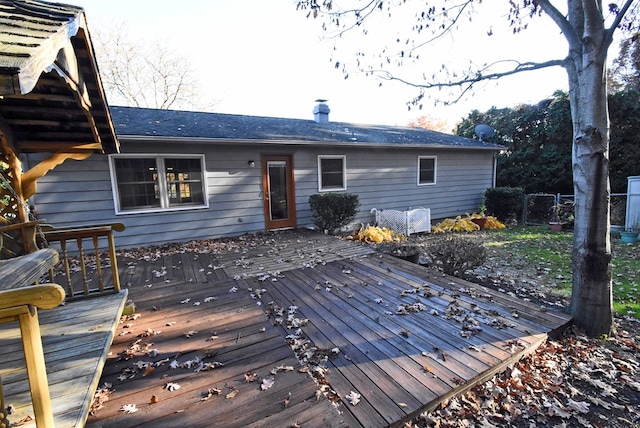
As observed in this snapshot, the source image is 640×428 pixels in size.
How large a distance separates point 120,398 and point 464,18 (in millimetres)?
6121

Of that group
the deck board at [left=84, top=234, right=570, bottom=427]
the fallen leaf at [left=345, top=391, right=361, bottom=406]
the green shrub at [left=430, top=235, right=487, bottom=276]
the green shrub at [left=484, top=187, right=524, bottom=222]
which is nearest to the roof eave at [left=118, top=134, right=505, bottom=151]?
the green shrub at [left=484, top=187, right=524, bottom=222]

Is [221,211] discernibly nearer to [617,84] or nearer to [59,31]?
[59,31]

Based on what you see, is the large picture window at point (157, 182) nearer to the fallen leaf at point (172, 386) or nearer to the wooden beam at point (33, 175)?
the wooden beam at point (33, 175)

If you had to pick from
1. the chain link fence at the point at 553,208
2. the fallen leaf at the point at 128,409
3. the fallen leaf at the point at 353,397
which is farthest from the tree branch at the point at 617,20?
the chain link fence at the point at 553,208

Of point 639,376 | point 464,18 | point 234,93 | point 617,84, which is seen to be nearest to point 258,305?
point 639,376

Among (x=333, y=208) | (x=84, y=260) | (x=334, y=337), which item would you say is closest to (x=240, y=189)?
(x=333, y=208)

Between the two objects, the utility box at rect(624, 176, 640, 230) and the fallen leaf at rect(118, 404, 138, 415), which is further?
the utility box at rect(624, 176, 640, 230)

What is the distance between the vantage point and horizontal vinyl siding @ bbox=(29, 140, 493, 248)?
6176 millimetres

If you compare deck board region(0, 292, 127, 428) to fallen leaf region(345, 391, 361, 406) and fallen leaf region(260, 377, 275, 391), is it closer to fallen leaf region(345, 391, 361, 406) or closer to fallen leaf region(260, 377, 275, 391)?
fallen leaf region(260, 377, 275, 391)

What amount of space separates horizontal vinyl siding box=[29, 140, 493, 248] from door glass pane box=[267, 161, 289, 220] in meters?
0.31

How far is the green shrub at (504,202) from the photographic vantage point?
1098 cm

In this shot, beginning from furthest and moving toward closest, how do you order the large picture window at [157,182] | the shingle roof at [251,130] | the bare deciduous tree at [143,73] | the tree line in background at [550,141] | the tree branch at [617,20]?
the bare deciduous tree at [143,73] < the tree line in background at [550,141] < the shingle roof at [251,130] < the large picture window at [157,182] < the tree branch at [617,20]

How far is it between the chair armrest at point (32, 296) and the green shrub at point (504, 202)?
12622 mm

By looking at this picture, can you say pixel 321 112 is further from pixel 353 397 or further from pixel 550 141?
pixel 353 397
